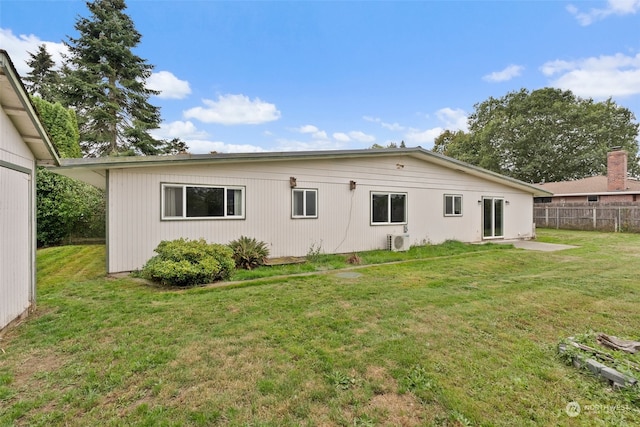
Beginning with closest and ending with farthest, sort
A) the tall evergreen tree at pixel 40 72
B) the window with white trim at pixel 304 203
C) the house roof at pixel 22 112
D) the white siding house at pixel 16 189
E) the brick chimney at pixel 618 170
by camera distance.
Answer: the house roof at pixel 22 112 → the white siding house at pixel 16 189 → the window with white trim at pixel 304 203 → the brick chimney at pixel 618 170 → the tall evergreen tree at pixel 40 72

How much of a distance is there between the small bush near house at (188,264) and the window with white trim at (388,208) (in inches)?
→ 210

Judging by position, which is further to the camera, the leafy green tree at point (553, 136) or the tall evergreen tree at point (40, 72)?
the leafy green tree at point (553, 136)

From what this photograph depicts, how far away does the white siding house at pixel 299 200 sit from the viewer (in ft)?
22.4

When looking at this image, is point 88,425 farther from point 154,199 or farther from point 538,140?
point 538,140

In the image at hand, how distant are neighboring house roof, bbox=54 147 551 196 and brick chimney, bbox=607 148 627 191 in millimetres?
13248

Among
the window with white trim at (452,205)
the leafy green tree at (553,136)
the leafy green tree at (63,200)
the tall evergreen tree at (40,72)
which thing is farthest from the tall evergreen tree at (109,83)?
the leafy green tree at (553,136)

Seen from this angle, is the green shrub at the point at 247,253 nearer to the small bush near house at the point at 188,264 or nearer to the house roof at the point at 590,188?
the small bush near house at the point at 188,264

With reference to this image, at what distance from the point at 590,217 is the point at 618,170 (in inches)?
190

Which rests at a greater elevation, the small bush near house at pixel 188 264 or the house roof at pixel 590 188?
the house roof at pixel 590 188

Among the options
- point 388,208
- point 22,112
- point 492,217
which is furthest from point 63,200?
point 492,217

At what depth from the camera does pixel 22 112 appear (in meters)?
3.70

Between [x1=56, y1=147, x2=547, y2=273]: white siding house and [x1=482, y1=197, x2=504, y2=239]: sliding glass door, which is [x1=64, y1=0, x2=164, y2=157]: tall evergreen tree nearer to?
[x1=56, y1=147, x2=547, y2=273]: white siding house

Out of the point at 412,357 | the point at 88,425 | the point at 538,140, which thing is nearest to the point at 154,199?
the point at 88,425

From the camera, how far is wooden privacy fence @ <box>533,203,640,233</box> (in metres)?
16.5
